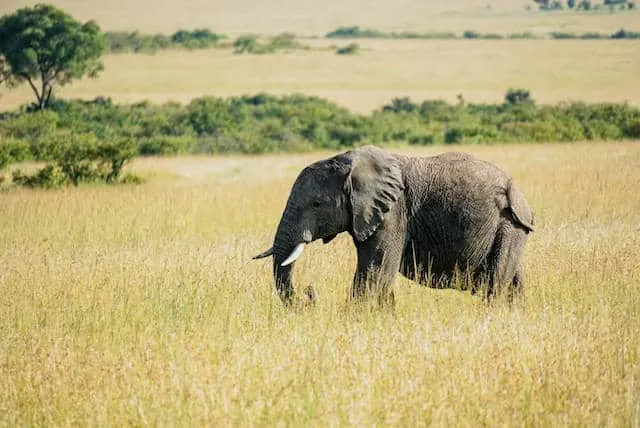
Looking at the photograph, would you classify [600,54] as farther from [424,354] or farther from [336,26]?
[424,354]

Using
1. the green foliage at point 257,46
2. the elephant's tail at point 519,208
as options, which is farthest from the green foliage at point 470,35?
the elephant's tail at point 519,208

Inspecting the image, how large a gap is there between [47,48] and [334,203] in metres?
46.4

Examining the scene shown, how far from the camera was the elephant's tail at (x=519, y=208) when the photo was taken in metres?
8.77

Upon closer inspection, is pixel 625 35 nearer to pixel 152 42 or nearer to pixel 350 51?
pixel 350 51

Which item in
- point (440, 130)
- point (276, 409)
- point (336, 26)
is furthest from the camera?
point (336, 26)

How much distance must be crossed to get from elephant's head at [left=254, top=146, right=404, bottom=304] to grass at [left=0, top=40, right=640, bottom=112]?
5057cm

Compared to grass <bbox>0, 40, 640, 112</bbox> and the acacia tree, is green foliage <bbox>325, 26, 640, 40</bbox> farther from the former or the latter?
the acacia tree

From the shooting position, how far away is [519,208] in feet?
28.9

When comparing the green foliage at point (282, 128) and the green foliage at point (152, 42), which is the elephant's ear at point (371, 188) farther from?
the green foliage at point (152, 42)

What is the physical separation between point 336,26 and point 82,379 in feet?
499

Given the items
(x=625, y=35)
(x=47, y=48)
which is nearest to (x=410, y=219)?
(x=47, y=48)

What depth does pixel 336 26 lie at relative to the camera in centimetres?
15625

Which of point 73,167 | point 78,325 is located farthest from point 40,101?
point 78,325

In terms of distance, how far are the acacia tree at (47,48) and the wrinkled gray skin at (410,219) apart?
44.3m
